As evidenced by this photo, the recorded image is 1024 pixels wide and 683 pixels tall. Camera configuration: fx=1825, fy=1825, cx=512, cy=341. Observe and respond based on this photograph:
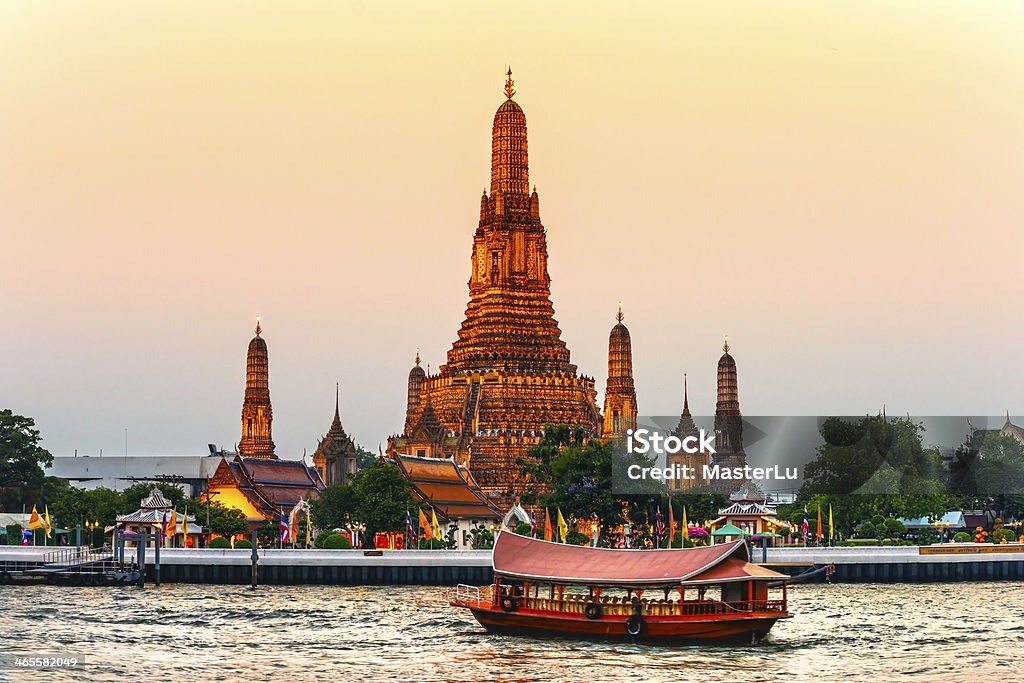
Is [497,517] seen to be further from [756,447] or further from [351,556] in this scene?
[756,447]

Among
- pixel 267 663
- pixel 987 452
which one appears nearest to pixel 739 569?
pixel 267 663

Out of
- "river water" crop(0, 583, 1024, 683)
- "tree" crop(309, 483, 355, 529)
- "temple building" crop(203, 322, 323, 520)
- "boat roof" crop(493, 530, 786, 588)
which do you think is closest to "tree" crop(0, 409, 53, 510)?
"temple building" crop(203, 322, 323, 520)

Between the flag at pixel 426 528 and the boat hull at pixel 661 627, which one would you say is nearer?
the boat hull at pixel 661 627

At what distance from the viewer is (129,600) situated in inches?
3091

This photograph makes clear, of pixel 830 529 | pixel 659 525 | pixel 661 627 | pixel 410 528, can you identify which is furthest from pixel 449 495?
pixel 661 627

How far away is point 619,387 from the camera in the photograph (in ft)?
495

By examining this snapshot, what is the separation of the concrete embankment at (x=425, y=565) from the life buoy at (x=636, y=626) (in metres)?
24.4

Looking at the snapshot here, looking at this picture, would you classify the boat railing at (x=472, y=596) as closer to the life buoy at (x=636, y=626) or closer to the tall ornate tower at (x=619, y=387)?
the life buoy at (x=636, y=626)

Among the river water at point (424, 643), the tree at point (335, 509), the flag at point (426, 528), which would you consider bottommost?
the river water at point (424, 643)

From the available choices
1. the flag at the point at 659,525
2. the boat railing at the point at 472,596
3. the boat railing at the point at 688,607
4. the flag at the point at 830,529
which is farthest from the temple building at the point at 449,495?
the boat railing at the point at 688,607

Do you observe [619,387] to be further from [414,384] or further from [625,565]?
[625,565]

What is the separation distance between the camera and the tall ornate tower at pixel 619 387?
145 m

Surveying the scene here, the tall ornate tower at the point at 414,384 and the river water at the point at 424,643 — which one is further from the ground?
the tall ornate tower at the point at 414,384

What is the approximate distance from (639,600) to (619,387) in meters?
86.9
